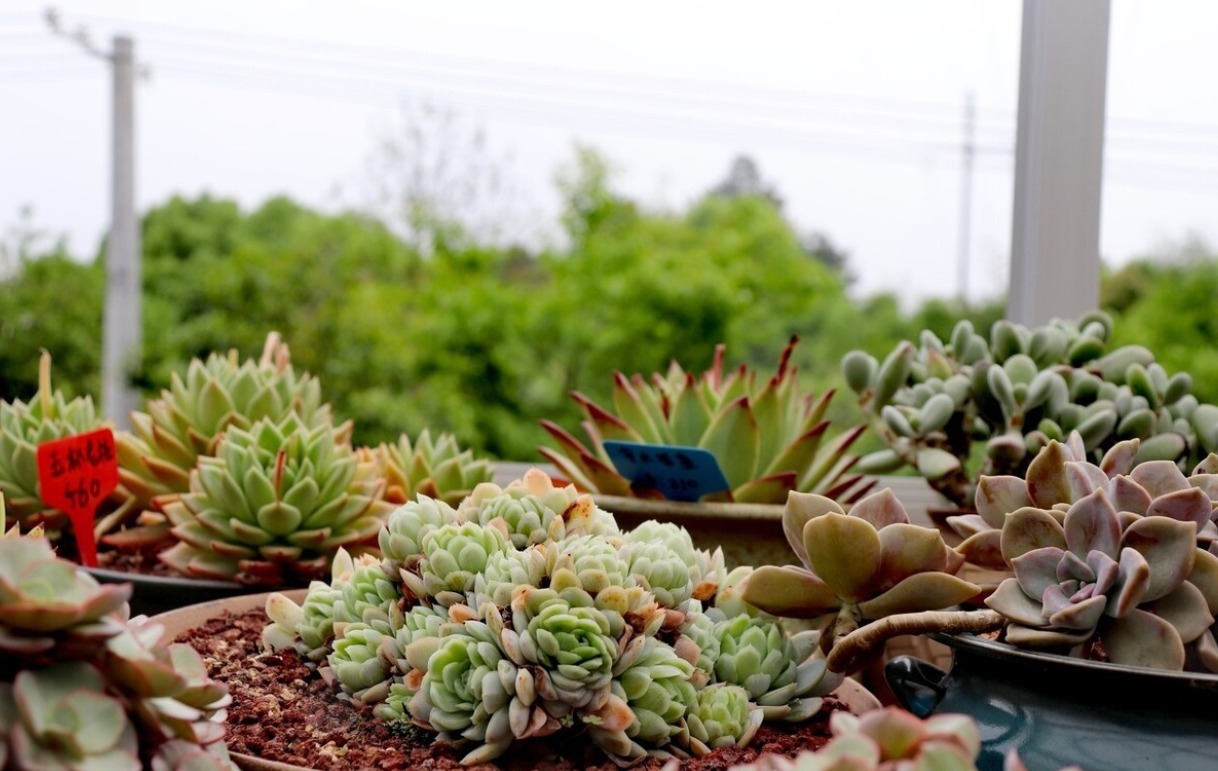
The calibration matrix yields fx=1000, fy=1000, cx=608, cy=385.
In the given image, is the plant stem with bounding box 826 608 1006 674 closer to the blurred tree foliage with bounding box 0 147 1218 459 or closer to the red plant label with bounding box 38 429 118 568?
the red plant label with bounding box 38 429 118 568

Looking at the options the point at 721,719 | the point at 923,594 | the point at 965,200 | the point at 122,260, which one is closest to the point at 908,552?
the point at 923,594

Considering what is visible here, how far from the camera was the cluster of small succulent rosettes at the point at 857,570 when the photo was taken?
486mm

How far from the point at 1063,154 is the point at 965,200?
7.83 m

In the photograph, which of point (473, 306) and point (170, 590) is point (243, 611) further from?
point (473, 306)

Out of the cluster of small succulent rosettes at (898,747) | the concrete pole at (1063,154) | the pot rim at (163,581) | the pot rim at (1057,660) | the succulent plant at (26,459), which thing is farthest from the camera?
the concrete pole at (1063,154)

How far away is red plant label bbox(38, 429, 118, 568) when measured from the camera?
2.49ft

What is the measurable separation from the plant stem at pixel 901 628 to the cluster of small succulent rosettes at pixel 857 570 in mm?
11

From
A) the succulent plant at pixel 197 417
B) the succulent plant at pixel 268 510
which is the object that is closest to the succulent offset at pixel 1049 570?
the succulent plant at pixel 268 510

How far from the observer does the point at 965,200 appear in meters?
8.54

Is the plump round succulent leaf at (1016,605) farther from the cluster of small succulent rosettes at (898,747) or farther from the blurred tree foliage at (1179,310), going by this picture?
the blurred tree foliage at (1179,310)

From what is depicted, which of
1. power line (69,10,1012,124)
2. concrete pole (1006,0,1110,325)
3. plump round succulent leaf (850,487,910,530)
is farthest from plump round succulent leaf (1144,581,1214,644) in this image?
power line (69,10,1012,124)

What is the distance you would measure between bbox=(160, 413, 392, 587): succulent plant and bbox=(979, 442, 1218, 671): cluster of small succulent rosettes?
53 centimetres

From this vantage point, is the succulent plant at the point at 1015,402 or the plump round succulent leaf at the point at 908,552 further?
the succulent plant at the point at 1015,402

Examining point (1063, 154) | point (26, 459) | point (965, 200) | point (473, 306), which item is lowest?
point (473, 306)
